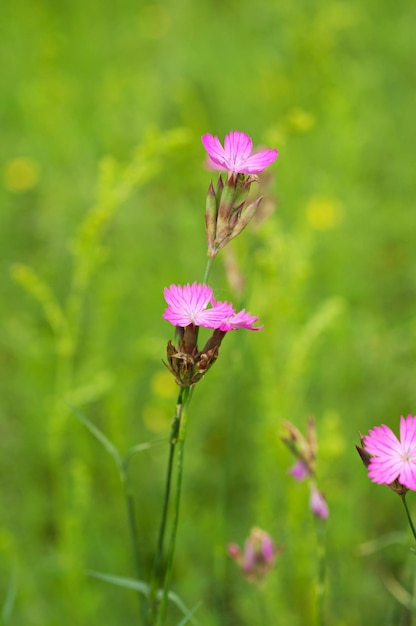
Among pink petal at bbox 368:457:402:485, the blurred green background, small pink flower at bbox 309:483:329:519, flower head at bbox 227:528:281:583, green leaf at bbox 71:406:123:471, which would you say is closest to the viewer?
pink petal at bbox 368:457:402:485

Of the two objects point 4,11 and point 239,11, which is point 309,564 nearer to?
point 239,11

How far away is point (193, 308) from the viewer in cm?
81

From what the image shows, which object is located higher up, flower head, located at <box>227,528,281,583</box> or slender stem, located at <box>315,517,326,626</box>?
flower head, located at <box>227,528,281,583</box>

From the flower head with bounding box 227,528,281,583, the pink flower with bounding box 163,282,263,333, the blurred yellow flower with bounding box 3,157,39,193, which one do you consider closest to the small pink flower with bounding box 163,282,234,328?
the pink flower with bounding box 163,282,263,333

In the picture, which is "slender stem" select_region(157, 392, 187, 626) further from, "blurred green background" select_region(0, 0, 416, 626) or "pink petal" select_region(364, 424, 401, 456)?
"blurred green background" select_region(0, 0, 416, 626)

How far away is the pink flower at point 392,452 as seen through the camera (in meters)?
0.75

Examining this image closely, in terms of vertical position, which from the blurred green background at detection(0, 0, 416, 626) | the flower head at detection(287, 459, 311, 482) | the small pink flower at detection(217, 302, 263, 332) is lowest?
A: the flower head at detection(287, 459, 311, 482)

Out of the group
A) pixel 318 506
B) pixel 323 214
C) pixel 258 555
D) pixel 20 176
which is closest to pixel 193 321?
pixel 318 506

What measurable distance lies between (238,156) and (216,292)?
28cm

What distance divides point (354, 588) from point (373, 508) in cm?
33

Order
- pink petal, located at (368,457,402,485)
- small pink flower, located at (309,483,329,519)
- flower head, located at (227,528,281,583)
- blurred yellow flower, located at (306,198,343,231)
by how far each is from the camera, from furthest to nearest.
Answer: blurred yellow flower, located at (306,198,343,231) → flower head, located at (227,528,281,583) → small pink flower, located at (309,483,329,519) → pink petal, located at (368,457,402,485)

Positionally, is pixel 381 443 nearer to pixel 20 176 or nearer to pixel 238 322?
pixel 238 322

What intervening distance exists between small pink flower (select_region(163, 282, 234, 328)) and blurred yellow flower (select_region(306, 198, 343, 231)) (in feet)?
6.51

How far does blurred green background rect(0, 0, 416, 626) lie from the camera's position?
1701 mm
